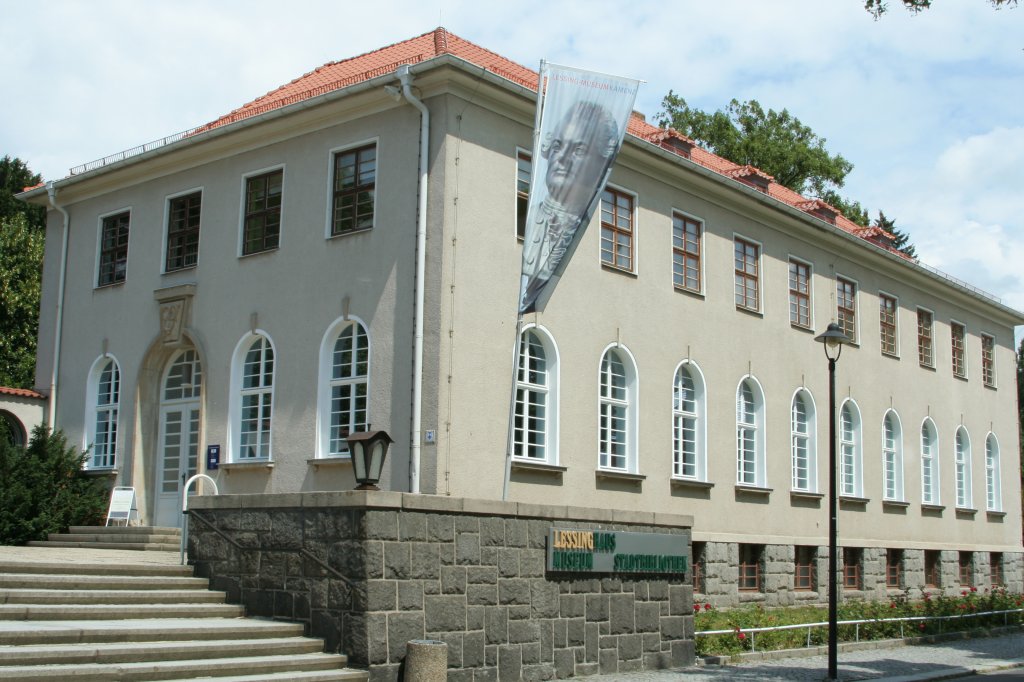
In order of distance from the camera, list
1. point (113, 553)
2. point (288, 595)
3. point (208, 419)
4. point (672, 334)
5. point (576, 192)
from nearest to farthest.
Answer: point (288, 595)
point (576, 192)
point (113, 553)
point (208, 419)
point (672, 334)

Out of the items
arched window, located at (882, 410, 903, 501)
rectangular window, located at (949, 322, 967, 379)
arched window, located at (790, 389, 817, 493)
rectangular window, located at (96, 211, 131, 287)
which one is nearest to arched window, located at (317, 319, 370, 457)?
rectangular window, located at (96, 211, 131, 287)

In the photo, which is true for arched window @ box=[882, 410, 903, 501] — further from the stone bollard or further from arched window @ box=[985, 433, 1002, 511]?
the stone bollard

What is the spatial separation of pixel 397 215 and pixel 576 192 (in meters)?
3.54

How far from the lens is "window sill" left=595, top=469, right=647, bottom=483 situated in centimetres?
2047

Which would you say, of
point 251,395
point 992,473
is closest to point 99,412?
point 251,395

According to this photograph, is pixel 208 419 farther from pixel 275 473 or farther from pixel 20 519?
pixel 20 519

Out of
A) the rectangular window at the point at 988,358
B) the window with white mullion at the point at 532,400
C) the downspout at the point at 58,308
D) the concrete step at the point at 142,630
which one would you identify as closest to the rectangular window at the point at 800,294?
the window with white mullion at the point at 532,400

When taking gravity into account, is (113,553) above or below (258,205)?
below

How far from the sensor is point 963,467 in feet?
110

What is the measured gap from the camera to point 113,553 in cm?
1827

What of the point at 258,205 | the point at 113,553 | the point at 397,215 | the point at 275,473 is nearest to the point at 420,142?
the point at 397,215

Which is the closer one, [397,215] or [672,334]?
[397,215]

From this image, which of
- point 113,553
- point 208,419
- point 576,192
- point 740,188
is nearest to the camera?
point 576,192

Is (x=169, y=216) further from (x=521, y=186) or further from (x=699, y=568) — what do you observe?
(x=699, y=568)
